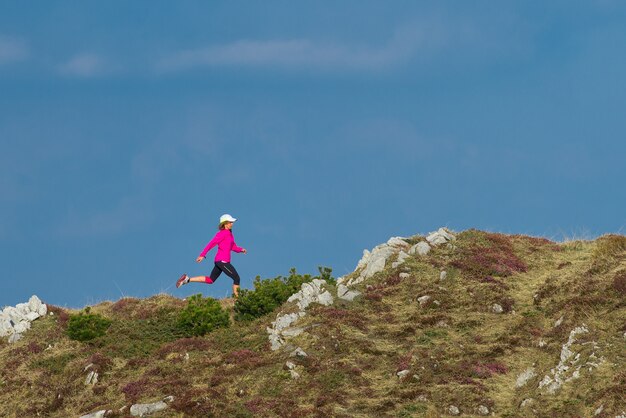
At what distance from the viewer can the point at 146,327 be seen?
30.6m

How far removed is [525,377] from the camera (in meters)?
23.3

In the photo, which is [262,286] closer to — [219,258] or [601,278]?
[219,258]

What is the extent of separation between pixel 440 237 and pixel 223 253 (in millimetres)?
9057

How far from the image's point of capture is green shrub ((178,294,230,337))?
29.0 metres

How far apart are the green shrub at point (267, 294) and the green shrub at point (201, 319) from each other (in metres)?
0.79

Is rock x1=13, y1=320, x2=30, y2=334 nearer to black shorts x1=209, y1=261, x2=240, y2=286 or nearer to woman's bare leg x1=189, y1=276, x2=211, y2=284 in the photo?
woman's bare leg x1=189, y1=276, x2=211, y2=284

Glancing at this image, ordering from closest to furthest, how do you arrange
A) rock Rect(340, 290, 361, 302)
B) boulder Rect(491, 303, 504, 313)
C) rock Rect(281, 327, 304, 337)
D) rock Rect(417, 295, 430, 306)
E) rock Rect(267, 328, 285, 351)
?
rock Rect(267, 328, 285, 351) < rock Rect(281, 327, 304, 337) < boulder Rect(491, 303, 504, 313) < rock Rect(417, 295, 430, 306) < rock Rect(340, 290, 361, 302)

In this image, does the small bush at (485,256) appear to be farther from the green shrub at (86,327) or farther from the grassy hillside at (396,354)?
the green shrub at (86,327)

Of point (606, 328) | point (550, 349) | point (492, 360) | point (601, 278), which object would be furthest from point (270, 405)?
point (601, 278)

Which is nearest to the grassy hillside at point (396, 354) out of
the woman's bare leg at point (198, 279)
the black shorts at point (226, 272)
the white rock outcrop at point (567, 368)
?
the white rock outcrop at point (567, 368)

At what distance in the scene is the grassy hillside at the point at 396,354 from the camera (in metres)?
22.4

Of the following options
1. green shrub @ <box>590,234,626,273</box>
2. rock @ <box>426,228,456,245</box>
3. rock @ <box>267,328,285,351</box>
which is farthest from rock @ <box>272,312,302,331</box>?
green shrub @ <box>590,234,626,273</box>

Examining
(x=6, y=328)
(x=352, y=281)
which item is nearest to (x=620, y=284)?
(x=352, y=281)

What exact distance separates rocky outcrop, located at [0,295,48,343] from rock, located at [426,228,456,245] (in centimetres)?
1604
